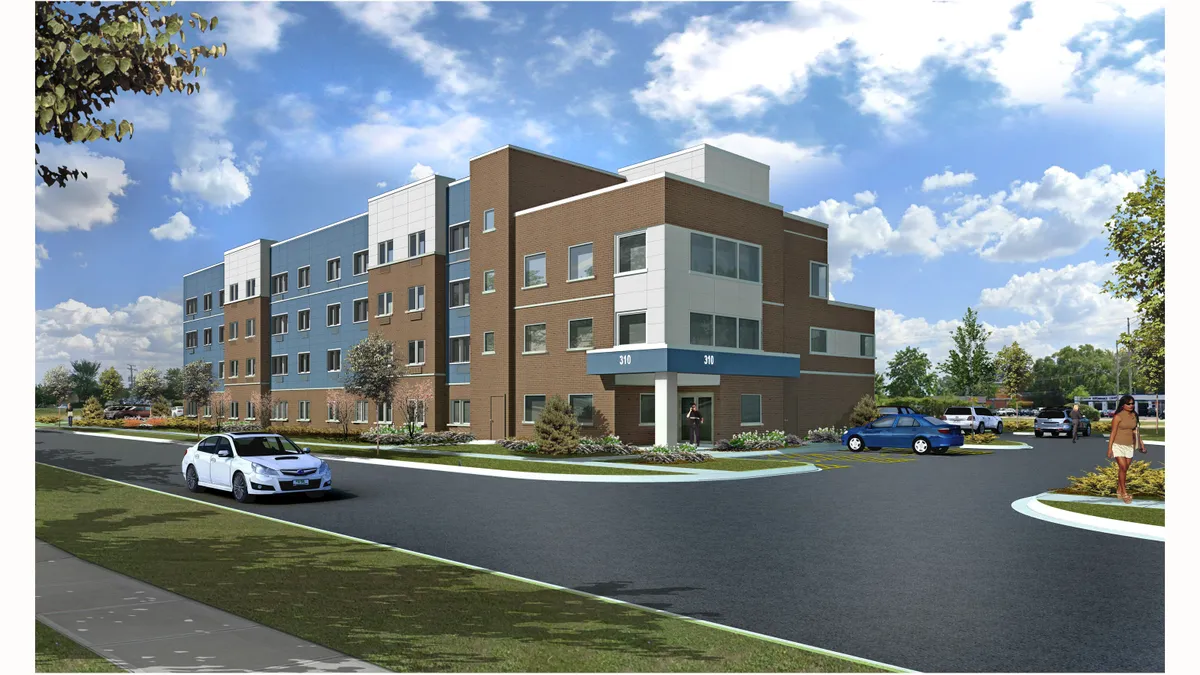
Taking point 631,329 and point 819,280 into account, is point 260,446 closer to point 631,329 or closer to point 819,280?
point 631,329

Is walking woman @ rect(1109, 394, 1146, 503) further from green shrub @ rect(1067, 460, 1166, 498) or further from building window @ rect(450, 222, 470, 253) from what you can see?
building window @ rect(450, 222, 470, 253)

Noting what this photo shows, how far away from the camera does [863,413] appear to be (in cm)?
4741

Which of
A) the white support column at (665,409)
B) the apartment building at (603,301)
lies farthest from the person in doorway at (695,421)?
the white support column at (665,409)

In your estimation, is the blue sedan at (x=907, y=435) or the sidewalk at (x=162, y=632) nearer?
the sidewalk at (x=162, y=632)

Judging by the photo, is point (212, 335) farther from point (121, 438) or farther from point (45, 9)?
point (45, 9)

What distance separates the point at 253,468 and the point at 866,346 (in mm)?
41076

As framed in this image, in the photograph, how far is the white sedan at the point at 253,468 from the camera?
61.0 feet

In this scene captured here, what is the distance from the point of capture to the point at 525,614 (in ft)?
27.5

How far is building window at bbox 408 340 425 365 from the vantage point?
165 feet

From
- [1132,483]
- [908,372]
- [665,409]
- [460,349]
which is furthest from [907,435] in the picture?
[908,372]

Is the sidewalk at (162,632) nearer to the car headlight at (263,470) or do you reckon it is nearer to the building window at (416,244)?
the car headlight at (263,470)

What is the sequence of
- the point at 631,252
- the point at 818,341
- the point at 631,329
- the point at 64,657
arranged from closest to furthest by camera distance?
1. the point at 64,657
2. the point at 631,329
3. the point at 631,252
4. the point at 818,341

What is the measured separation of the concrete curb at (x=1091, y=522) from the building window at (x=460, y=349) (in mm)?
34247

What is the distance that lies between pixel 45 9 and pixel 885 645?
9.01 m
